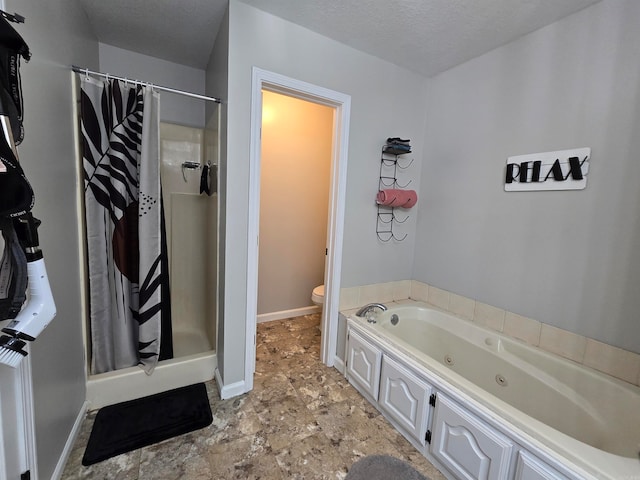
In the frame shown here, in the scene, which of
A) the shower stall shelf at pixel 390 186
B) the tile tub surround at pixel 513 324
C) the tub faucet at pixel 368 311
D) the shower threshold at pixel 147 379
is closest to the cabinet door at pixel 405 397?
the tub faucet at pixel 368 311

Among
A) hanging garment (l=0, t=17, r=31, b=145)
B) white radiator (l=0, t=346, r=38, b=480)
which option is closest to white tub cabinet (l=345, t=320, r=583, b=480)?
white radiator (l=0, t=346, r=38, b=480)

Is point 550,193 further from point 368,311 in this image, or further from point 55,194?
point 55,194

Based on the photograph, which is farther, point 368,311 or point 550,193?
point 368,311

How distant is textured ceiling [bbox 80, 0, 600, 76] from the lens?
1.58m

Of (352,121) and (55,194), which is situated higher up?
(352,121)

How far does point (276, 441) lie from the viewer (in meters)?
1.57

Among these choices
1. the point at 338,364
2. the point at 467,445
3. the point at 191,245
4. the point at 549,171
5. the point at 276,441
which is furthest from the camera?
the point at 191,245

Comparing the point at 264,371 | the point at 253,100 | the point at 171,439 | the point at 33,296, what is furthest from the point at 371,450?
the point at 253,100

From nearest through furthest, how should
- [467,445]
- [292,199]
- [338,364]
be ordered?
[467,445] < [338,364] < [292,199]

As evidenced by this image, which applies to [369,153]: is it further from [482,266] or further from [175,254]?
[175,254]

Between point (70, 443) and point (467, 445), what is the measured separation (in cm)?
205

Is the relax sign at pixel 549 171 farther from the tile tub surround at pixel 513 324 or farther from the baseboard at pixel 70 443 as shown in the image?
the baseboard at pixel 70 443

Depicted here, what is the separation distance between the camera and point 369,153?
7.25 ft

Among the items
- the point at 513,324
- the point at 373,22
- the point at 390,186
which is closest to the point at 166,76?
the point at 373,22
